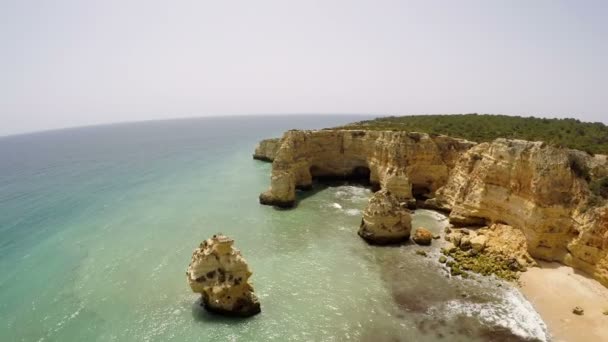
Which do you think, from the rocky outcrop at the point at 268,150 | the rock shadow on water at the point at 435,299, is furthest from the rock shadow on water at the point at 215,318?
the rocky outcrop at the point at 268,150

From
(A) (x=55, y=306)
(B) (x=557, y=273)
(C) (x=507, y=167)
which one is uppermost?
(C) (x=507, y=167)

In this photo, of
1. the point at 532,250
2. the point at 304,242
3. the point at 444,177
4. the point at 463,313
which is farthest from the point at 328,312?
the point at 444,177

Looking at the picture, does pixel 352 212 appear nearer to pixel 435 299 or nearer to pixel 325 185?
pixel 325 185

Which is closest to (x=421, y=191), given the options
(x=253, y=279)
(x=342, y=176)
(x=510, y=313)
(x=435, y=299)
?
(x=342, y=176)

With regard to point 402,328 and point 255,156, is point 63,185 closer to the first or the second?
point 255,156

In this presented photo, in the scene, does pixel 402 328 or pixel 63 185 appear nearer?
pixel 402 328

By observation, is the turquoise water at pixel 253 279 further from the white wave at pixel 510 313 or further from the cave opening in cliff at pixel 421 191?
the cave opening in cliff at pixel 421 191

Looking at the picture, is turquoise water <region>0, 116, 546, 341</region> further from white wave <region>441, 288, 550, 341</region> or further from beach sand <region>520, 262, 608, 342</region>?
beach sand <region>520, 262, 608, 342</region>
